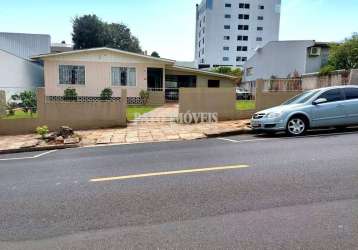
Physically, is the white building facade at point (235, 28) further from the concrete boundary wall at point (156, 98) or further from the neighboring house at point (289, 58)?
the concrete boundary wall at point (156, 98)

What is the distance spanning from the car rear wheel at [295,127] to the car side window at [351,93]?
1.99 meters

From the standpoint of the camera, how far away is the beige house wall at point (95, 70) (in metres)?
25.0

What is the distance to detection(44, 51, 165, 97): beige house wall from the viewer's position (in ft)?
82.0

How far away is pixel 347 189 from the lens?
4.95m

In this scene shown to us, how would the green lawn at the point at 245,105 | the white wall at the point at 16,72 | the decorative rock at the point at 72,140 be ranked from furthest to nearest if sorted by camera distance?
the white wall at the point at 16,72
the green lawn at the point at 245,105
the decorative rock at the point at 72,140

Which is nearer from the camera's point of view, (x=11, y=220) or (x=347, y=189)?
(x=11, y=220)

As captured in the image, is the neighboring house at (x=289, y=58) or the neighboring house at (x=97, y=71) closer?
the neighboring house at (x=97, y=71)

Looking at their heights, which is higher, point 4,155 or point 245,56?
point 245,56

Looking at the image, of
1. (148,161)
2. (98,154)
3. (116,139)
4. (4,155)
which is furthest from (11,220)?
(116,139)

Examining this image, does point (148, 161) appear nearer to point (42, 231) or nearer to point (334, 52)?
point (42, 231)

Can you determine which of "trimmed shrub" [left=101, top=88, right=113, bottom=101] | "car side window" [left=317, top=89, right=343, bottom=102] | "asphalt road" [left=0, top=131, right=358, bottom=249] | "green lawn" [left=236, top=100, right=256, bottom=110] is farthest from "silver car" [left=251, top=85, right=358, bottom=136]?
"trimmed shrub" [left=101, top=88, right=113, bottom=101]

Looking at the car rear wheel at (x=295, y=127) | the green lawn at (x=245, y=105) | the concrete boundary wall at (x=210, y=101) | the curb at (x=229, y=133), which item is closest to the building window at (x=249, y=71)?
the green lawn at (x=245, y=105)

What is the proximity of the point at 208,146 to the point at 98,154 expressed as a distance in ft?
9.94

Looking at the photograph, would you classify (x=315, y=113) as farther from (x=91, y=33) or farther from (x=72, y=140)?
(x=91, y=33)
